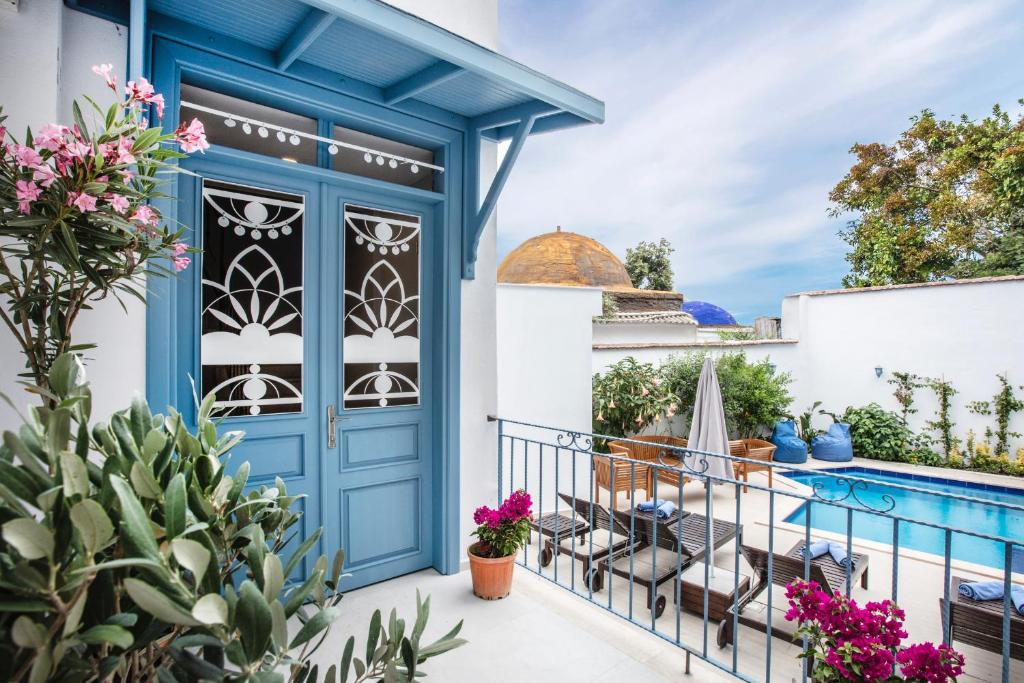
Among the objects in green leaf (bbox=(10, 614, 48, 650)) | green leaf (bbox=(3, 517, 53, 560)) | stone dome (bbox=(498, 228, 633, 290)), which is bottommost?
green leaf (bbox=(10, 614, 48, 650))

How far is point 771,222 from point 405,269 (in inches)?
1125

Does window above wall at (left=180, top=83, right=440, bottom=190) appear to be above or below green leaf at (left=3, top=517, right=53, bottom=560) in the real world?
above

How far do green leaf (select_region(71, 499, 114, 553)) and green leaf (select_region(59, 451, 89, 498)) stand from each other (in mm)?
66

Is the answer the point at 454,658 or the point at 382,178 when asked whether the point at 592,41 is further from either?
the point at 454,658

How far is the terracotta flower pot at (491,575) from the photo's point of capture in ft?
9.37

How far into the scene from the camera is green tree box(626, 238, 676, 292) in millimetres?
20500

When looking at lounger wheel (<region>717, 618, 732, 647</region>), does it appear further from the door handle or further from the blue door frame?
the door handle

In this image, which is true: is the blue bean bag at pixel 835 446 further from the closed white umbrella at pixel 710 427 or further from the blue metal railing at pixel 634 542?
the blue metal railing at pixel 634 542

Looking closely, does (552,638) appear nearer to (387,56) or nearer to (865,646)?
(865,646)

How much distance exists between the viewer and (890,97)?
17.6m

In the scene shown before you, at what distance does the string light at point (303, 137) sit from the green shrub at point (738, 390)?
693 centimetres

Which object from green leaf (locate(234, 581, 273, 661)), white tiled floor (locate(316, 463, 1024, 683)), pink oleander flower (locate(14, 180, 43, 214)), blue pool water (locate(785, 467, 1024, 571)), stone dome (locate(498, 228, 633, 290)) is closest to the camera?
green leaf (locate(234, 581, 273, 661))

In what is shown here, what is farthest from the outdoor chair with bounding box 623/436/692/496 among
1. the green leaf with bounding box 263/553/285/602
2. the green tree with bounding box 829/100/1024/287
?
the green tree with bounding box 829/100/1024/287

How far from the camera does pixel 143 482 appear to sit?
0.72 metres
